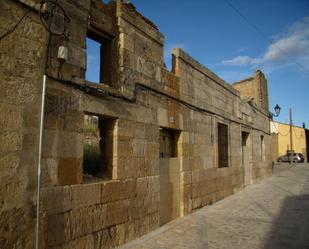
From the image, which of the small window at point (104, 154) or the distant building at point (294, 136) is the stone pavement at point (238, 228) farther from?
the distant building at point (294, 136)

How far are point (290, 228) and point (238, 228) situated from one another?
3.55ft

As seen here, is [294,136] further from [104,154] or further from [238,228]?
[104,154]

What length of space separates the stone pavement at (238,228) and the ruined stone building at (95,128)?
361mm

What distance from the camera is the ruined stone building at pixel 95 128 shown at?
11.3 feet

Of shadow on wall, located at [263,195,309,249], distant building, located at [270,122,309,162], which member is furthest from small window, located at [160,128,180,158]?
distant building, located at [270,122,309,162]

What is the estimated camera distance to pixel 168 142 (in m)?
7.11

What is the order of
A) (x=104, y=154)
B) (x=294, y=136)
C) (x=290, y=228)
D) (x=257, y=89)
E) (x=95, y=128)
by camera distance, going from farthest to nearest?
(x=294, y=136)
(x=257, y=89)
(x=95, y=128)
(x=290, y=228)
(x=104, y=154)

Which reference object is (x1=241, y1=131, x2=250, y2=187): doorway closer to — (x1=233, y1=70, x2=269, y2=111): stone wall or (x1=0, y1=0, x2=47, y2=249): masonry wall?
(x1=233, y1=70, x2=269, y2=111): stone wall

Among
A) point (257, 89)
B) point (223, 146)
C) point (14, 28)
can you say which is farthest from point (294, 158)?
point (14, 28)

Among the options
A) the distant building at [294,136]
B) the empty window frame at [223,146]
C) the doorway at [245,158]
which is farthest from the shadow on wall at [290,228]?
the distant building at [294,136]

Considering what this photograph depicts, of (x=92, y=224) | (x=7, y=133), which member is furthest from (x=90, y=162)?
(x=7, y=133)

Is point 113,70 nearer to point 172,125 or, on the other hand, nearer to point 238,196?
point 172,125

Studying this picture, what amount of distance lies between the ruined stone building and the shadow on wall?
6.91 feet

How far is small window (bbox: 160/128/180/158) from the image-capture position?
680cm
